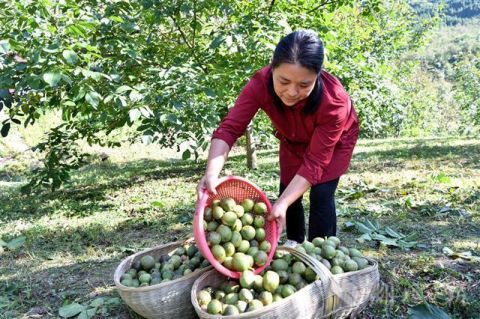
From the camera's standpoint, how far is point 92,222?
426cm

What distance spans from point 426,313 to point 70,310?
6.09ft

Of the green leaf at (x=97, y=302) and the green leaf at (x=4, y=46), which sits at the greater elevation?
the green leaf at (x=4, y=46)

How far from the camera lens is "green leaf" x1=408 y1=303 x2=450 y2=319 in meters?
2.18

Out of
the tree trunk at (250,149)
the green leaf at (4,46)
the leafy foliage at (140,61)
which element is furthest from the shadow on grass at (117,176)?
the green leaf at (4,46)

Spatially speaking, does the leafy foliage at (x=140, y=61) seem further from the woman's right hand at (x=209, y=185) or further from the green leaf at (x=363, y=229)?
the green leaf at (x=363, y=229)

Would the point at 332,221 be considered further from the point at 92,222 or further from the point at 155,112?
the point at 92,222

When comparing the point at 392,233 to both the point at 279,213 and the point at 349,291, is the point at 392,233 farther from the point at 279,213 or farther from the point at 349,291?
the point at 279,213

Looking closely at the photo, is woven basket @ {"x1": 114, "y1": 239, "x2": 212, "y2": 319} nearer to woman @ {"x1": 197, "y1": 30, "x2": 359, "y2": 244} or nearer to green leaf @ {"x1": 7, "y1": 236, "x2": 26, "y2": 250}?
woman @ {"x1": 197, "y1": 30, "x2": 359, "y2": 244}

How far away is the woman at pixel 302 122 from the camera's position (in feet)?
6.68

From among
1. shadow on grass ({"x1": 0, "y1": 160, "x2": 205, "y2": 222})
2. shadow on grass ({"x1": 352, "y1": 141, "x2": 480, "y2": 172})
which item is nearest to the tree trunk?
shadow on grass ({"x1": 0, "y1": 160, "x2": 205, "y2": 222})

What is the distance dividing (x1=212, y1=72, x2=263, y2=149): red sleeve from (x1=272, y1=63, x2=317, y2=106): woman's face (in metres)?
0.29

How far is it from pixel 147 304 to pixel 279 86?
1200 mm

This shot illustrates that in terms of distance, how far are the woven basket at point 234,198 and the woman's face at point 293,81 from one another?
0.51 metres

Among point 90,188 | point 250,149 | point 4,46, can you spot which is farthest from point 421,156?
point 4,46
